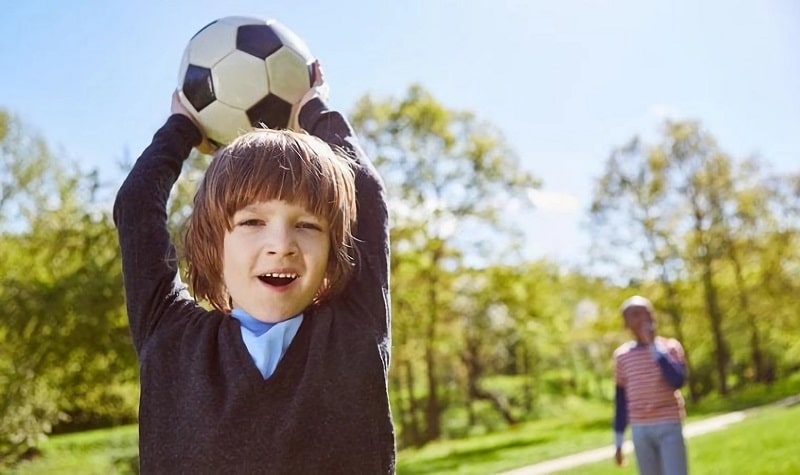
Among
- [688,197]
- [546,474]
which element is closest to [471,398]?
[688,197]

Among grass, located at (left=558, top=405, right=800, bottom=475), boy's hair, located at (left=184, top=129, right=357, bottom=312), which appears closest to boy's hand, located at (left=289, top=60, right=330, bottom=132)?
boy's hair, located at (left=184, top=129, right=357, bottom=312)

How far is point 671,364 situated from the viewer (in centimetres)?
651

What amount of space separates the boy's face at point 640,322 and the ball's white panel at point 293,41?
4897 mm

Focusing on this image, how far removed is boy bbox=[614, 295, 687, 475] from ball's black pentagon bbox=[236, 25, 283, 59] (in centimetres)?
496

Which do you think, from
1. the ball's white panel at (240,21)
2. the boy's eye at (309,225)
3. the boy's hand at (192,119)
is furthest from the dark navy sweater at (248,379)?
the ball's white panel at (240,21)

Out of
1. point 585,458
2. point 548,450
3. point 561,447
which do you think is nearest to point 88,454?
point 548,450

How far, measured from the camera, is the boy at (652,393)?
20.7 ft

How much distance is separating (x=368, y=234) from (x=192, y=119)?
0.82m

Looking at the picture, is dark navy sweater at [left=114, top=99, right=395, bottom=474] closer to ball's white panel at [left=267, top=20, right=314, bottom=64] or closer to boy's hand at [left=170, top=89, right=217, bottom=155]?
boy's hand at [left=170, top=89, right=217, bottom=155]

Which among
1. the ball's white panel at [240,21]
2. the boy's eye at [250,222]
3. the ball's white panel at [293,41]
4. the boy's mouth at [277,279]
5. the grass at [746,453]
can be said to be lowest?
the grass at [746,453]

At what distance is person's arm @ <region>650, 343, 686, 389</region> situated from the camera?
6.42 metres

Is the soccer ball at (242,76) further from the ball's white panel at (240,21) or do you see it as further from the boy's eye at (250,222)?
the boy's eye at (250,222)

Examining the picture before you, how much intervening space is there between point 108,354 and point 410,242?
9824mm

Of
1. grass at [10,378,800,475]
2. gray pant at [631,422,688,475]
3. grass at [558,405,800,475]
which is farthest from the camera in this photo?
grass at [10,378,800,475]
